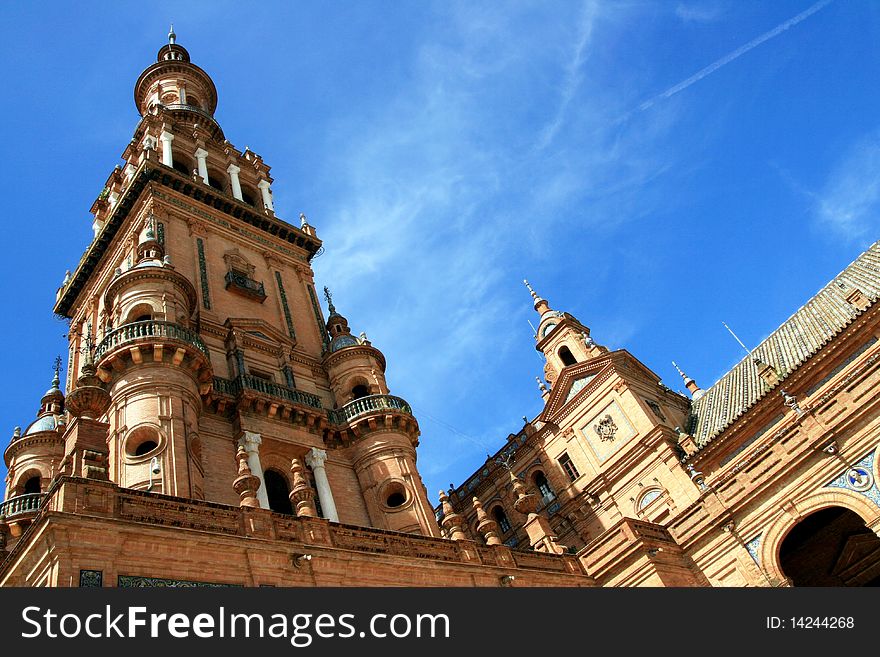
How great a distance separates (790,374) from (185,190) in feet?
100

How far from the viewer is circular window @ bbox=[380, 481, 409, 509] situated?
88.0ft

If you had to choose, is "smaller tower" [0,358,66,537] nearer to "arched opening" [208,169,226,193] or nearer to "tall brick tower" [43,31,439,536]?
"tall brick tower" [43,31,439,536]

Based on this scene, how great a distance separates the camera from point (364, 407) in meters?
29.0

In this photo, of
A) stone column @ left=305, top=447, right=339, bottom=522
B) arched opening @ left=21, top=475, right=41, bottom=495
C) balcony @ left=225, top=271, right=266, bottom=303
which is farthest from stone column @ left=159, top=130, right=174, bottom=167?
stone column @ left=305, top=447, right=339, bottom=522

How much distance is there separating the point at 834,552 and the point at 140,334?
91.2 ft

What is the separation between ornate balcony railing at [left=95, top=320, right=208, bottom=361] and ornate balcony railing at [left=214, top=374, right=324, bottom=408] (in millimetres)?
2372

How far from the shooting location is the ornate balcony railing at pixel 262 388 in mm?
26422

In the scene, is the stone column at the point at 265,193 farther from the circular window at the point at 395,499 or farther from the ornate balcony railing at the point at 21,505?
the circular window at the point at 395,499

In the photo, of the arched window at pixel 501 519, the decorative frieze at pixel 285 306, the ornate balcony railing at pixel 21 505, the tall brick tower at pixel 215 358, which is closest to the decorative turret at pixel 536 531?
the tall brick tower at pixel 215 358

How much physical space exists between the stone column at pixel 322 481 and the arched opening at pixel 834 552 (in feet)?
57.4

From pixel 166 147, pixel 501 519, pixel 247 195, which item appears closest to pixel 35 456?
pixel 166 147

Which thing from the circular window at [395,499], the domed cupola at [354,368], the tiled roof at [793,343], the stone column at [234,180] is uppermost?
the stone column at [234,180]

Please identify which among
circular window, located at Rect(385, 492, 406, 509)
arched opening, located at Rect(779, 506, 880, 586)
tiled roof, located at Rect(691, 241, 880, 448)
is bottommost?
arched opening, located at Rect(779, 506, 880, 586)
